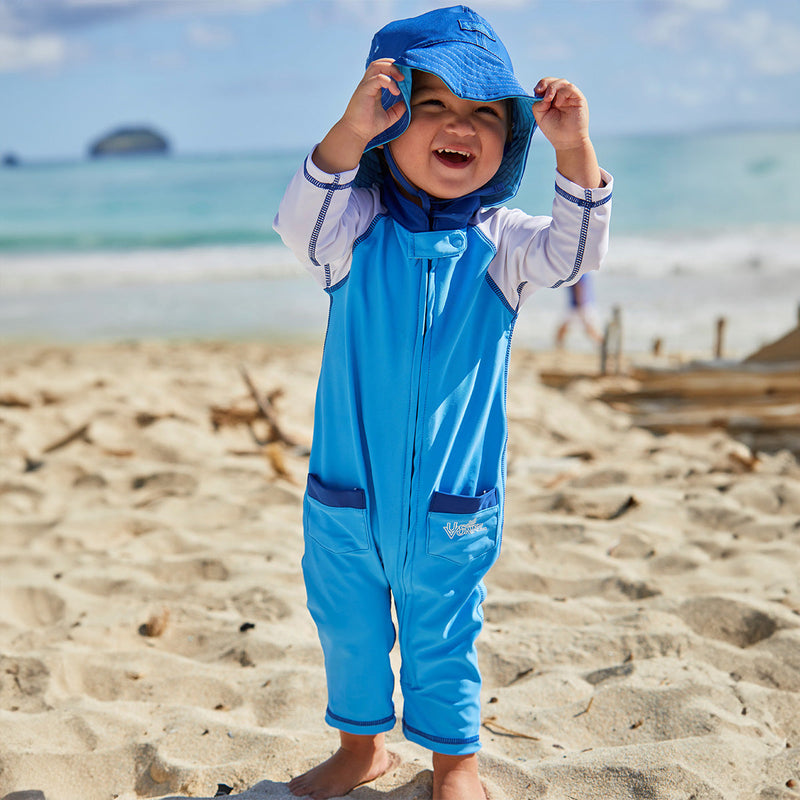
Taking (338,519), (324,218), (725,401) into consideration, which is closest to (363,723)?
(338,519)

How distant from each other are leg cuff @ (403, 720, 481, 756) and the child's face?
120 cm

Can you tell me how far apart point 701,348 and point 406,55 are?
7.49 m

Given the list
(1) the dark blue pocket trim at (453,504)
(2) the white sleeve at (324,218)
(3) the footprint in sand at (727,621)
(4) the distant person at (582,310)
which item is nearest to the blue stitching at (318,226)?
(2) the white sleeve at (324,218)

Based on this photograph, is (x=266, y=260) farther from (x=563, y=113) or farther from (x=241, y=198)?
(x=563, y=113)

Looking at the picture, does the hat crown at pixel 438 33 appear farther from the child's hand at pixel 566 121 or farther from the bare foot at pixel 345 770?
the bare foot at pixel 345 770

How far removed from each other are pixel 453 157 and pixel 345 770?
4.73 feet

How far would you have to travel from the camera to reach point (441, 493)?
186cm

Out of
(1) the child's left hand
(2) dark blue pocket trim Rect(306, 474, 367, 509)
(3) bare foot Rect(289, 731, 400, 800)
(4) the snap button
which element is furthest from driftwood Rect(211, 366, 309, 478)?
(1) the child's left hand

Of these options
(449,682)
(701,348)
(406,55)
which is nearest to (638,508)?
(449,682)

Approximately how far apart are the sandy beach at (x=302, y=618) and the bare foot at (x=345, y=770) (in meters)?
0.03

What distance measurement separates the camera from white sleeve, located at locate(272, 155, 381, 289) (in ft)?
5.66

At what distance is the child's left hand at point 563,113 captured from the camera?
1729 mm

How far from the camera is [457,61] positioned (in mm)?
1740

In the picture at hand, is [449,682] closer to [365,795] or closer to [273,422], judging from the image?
[365,795]
